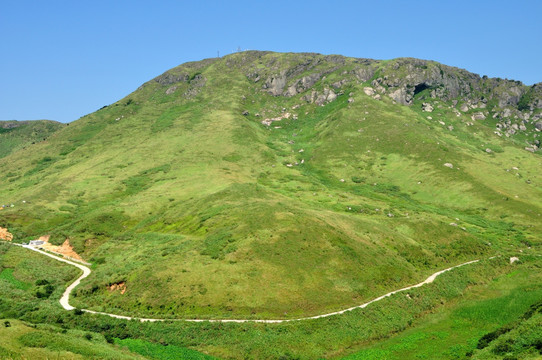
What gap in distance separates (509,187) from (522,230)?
4833 cm

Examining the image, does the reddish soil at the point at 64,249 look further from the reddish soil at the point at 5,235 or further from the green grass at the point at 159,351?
the green grass at the point at 159,351

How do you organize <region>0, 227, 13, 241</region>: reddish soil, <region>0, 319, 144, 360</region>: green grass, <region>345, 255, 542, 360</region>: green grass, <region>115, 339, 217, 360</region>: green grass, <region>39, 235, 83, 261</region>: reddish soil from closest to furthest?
1. <region>0, 319, 144, 360</region>: green grass
2. <region>115, 339, 217, 360</region>: green grass
3. <region>345, 255, 542, 360</region>: green grass
4. <region>39, 235, 83, 261</region>: reddish soil
5. <region>0, 227, 13, 241</region>: reddish soil

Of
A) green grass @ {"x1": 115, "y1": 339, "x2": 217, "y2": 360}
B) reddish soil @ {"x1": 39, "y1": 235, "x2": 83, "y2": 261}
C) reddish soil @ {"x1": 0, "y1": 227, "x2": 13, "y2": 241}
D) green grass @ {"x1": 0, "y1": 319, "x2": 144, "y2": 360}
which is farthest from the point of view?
reddish soil @ {"x1": 0, "y1": 227, "x2": 13, "y2": 241}

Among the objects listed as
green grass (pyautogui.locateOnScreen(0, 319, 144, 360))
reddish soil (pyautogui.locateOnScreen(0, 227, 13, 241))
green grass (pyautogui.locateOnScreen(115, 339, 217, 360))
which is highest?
reddish soil (pyautogui.locateOnScreen(0, 227, 13, 241))

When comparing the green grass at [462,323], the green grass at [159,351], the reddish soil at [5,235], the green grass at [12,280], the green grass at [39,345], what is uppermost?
the reddish soil at [5,235]

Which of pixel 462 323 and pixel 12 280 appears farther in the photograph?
pixel 12 280

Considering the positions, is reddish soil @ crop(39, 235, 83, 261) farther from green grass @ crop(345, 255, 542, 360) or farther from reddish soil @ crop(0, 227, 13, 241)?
green grass @ crop(345, 255, 542, 360)

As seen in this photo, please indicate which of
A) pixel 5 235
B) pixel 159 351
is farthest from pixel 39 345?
pixel 5 235

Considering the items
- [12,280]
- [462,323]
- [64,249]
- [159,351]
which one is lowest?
[462,323]

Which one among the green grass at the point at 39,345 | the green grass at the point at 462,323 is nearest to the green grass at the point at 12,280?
the green grass at the point at 39,345

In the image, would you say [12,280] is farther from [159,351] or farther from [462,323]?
[462,323]

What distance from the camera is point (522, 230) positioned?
495 feet

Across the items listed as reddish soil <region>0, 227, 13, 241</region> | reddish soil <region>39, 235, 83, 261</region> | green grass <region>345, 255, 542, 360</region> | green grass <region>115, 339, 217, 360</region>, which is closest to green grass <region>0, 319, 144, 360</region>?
green grass <region>115, 339, 217, 360</region>

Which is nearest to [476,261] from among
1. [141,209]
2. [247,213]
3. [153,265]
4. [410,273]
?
[410,273]
